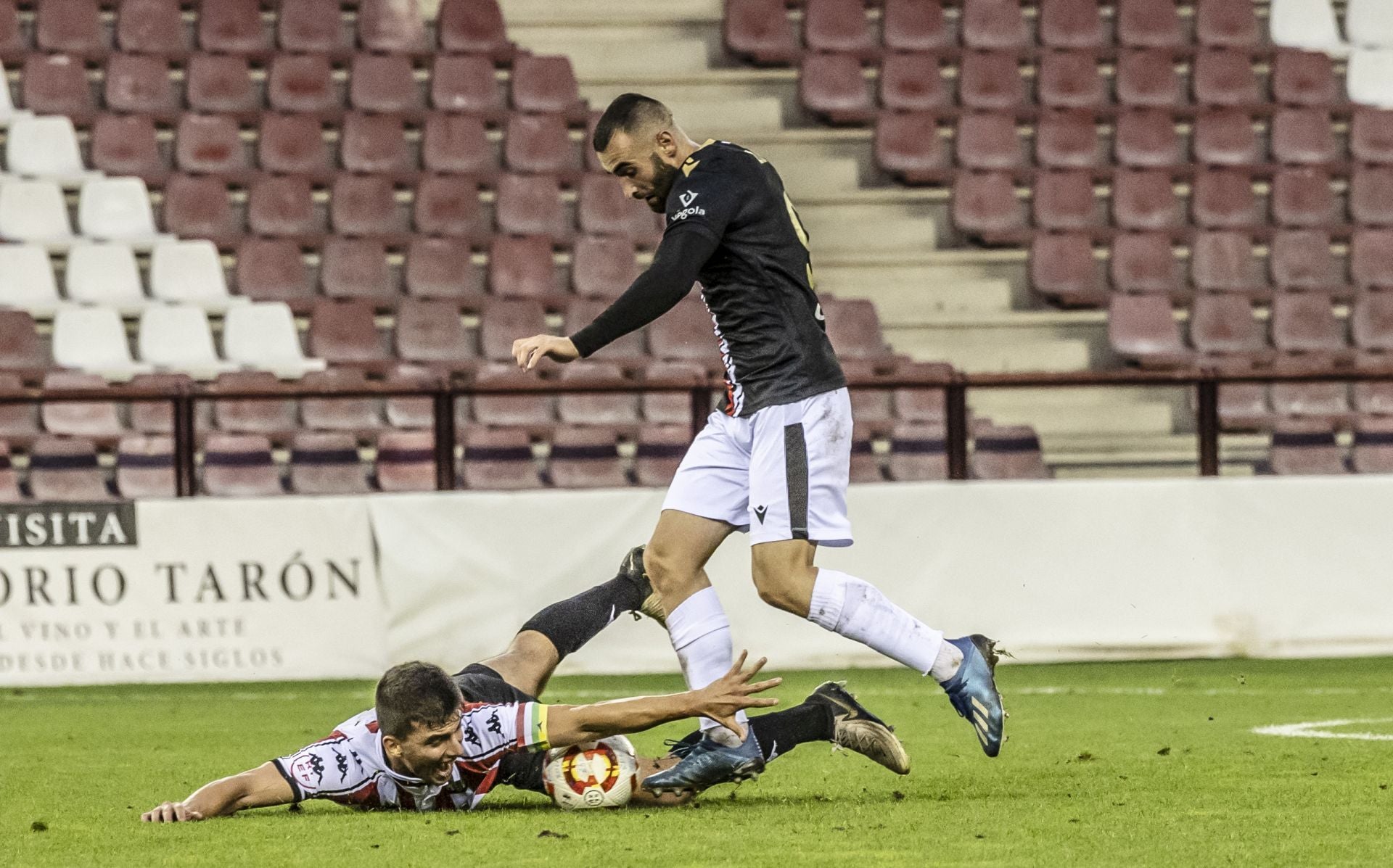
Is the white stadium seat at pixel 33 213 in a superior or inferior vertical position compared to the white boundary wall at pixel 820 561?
superior

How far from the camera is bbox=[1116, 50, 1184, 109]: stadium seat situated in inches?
622

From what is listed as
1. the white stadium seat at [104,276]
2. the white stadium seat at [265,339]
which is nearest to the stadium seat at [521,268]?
the white stadium seat at [265,339]

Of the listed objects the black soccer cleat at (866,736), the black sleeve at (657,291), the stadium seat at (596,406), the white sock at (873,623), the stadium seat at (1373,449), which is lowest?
the black soccer cleat at (866,736)

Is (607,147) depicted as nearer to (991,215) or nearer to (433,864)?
(433,864)

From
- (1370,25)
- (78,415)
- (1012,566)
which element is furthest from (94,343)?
(1370,25)

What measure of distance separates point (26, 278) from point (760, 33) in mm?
5908

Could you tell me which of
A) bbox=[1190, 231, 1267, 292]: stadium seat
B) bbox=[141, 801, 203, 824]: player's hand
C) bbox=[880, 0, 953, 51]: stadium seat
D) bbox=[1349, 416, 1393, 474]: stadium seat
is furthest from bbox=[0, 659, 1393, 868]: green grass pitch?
bbox=[880, 0, 953, 51]: stadium seat

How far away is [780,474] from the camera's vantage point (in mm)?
5551

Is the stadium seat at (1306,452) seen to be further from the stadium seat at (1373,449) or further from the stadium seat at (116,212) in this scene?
the stadium seat at (116,212)

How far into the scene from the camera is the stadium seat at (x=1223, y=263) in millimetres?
14742

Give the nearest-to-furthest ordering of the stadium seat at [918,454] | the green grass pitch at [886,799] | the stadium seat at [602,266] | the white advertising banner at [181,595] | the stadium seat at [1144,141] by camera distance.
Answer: the green grass pitch at [886,799] → the white advertising banner at [181,595] → the stadium seat at [918,454] → the stadium seat at [602,266] → the stadium seat at [1144,141]

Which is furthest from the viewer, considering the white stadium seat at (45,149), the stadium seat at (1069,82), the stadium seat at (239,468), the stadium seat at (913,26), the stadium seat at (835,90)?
the stadium seat at (913,26)

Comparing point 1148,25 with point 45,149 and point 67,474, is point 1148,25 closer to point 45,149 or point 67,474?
point 45,149

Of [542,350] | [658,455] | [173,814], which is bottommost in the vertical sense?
[173,814]
